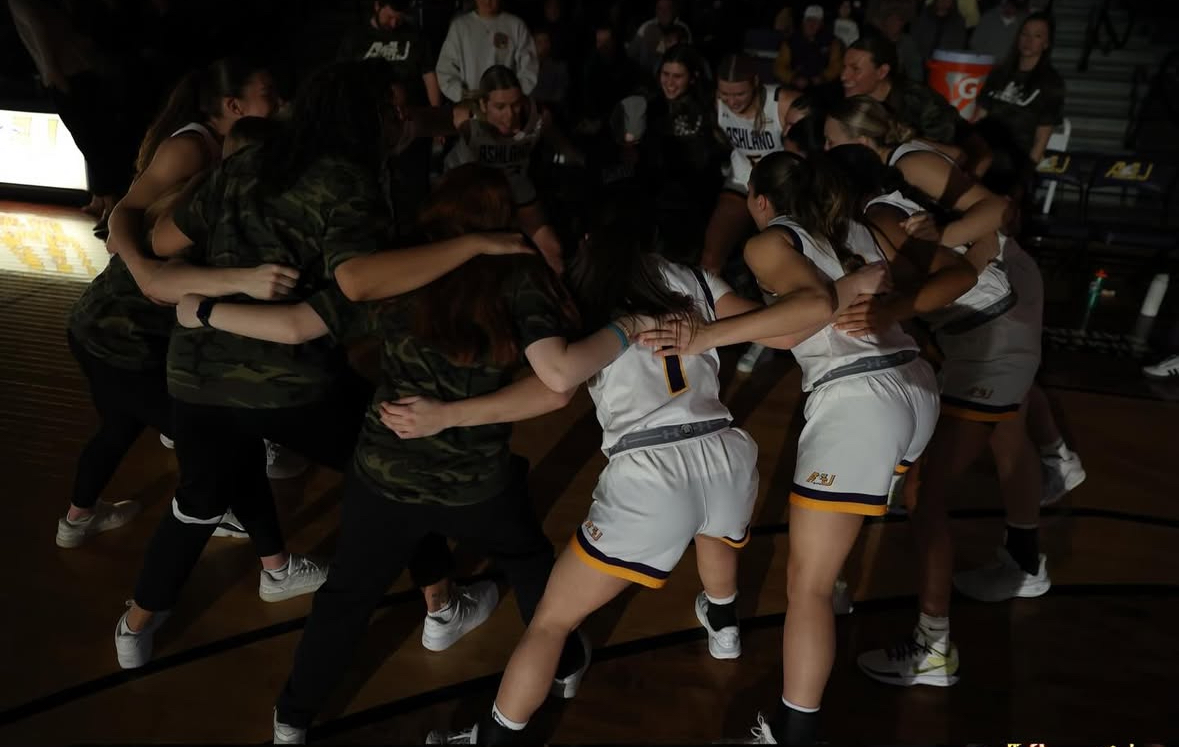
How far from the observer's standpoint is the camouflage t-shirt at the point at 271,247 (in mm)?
2336

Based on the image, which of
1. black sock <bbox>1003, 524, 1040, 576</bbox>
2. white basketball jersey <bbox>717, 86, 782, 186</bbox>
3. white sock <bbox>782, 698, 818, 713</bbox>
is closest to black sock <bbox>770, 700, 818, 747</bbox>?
white sock <bbox>782, 698, 818, 713</bbox>

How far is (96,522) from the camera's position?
3.53m

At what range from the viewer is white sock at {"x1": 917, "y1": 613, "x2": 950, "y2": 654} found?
2.98 metres

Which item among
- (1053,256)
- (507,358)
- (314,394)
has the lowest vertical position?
(1053,256)

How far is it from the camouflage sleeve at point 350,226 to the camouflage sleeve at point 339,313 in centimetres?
7

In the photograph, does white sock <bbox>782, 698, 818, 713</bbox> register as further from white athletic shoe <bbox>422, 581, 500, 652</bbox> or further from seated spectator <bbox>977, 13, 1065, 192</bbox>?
seated spectator <bbox>977, 13, 1065, 192</bbox>

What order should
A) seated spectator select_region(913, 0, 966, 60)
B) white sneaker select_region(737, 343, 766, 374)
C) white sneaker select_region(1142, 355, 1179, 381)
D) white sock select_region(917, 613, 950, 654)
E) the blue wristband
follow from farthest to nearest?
seated spectator select_region(913, 0, 966, 60) < white sneaker select_region(1142, 355, 1179, 381) < white sneaker select_region(737, 343, 766, 374) < white sock select_region(917, 613, 950, 654) < the blue wristband

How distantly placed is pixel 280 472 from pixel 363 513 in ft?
6.01

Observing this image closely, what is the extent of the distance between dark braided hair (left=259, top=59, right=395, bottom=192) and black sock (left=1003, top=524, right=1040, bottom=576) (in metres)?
2.67

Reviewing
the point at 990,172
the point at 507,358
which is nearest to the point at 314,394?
the point at 507,358

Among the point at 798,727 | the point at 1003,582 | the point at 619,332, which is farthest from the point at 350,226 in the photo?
the point at 1003,582

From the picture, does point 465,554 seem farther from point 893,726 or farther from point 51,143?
point 51,143

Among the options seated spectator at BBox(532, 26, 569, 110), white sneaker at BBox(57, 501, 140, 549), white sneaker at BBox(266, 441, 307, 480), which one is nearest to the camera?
white sneaker at BBox(57, 501, 140, 549)

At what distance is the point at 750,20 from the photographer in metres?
9.92
